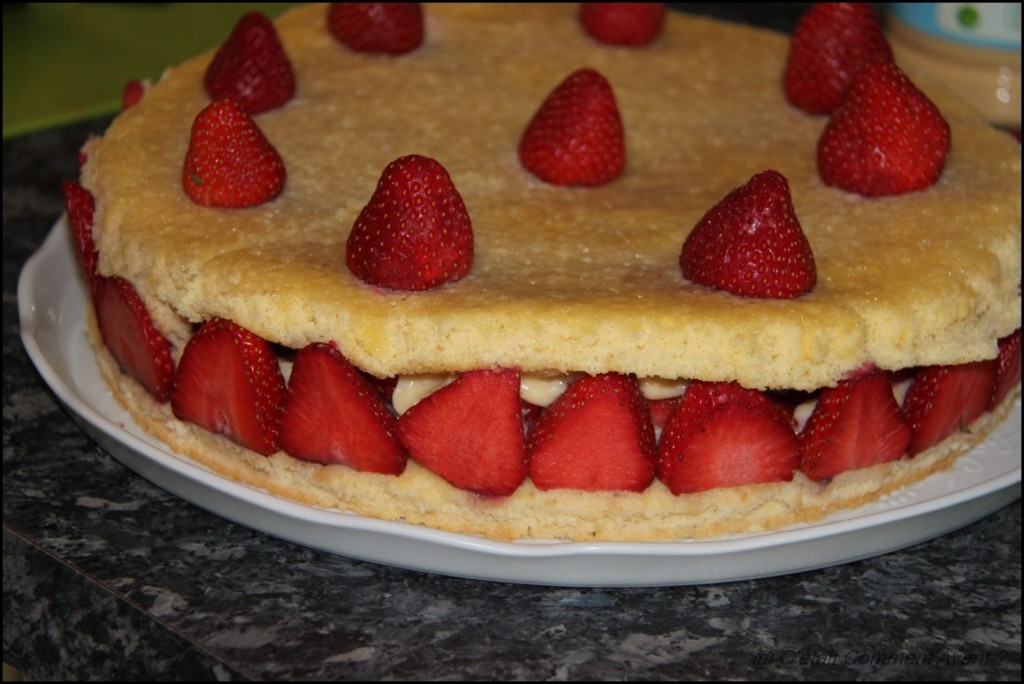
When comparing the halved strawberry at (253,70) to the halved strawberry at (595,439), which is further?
the halved strawberry at (253,70)

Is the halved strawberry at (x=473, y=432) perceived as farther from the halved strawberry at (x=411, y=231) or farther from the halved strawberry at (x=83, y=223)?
the halved strawberry at (x=83, y=223)

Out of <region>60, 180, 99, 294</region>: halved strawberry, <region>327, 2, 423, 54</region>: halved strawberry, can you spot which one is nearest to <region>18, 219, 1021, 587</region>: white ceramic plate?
<region>60, 180, 99, 294</region>: halved strawberry

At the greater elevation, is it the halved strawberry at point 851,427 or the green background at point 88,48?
the halved strawberry at point 851,427

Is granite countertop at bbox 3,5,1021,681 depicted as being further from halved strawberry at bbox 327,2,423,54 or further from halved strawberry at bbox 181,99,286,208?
halved strawberry at bbox 327,2,423,54

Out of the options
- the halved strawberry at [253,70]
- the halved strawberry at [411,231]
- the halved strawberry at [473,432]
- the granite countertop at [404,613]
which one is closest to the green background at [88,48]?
the halved strawberry at [253,70]

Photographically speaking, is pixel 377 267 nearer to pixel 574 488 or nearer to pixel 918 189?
pixel 574 488

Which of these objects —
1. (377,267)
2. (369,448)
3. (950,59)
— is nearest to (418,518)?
(369,448)

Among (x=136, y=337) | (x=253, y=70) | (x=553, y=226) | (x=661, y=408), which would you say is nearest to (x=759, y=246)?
(x=661, y=408)
